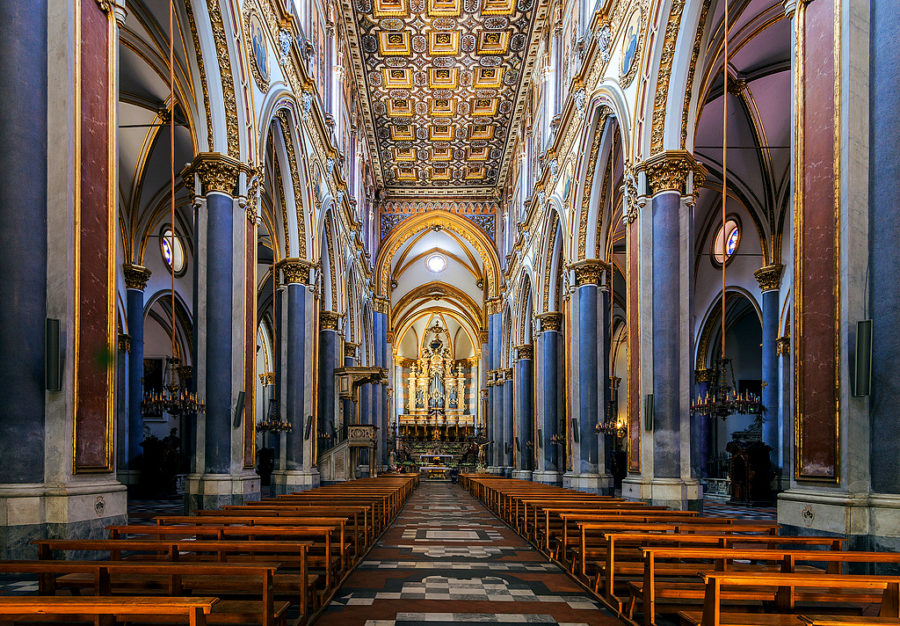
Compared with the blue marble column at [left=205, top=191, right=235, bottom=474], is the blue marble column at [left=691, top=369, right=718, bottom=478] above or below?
below

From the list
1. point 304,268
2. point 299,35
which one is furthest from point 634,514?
point 299,35

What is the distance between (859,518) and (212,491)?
8946mm

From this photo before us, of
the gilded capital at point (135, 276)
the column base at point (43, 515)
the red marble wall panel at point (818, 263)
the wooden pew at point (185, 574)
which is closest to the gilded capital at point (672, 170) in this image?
the red marble wall panel at point (818, 263)

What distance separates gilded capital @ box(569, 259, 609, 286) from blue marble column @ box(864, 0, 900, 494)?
1051cm

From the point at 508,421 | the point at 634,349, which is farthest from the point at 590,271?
the point at 508,421

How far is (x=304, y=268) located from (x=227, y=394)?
241 inches

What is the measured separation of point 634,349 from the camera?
1268 cm

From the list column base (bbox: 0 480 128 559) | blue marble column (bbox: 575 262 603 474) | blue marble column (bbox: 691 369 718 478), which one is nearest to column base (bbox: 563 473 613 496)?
blue marble column (bbox: 575 262 603 474)

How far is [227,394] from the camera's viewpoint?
11734 mm

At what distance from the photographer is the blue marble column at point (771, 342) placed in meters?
20.7

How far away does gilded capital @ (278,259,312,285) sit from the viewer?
17.2 m

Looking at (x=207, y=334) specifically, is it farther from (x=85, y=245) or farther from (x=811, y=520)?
(x=811, y=520)

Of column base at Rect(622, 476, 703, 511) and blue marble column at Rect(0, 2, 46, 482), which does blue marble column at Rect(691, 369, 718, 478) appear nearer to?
column base at Rect(622, 476, 703, 511)

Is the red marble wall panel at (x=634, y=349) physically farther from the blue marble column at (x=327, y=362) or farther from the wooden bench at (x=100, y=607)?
the blue marble column at (x=327, y=362)
